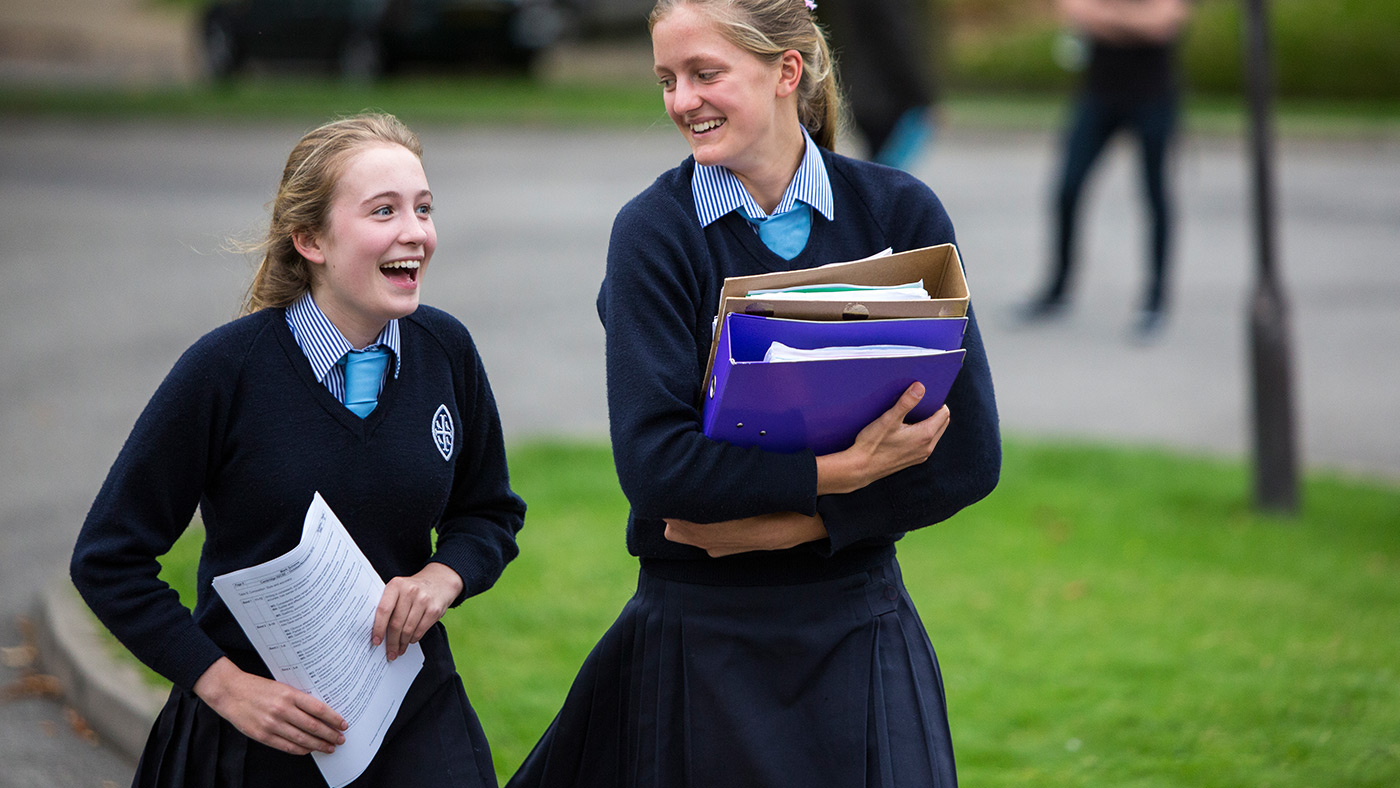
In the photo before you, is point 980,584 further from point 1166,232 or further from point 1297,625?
point 1166,232

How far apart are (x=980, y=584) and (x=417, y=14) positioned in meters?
18.7

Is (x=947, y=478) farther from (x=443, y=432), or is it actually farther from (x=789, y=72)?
(x=443, y=432)

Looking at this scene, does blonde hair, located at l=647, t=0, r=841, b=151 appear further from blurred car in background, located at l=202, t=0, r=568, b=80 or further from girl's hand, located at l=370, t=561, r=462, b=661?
blurred car in background, located at l=202, t=0, r=568, b=80

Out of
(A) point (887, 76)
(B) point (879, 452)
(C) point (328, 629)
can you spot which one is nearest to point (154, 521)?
(C) point (328, 629)

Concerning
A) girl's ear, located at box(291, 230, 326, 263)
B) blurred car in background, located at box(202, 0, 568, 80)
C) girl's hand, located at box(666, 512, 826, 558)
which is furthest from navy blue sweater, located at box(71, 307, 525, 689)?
blurred car in background, located at box(202, 0, 568, 80)

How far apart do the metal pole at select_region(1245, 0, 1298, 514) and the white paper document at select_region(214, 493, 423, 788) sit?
4.63 m

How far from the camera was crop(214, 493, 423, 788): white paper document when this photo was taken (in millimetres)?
2285

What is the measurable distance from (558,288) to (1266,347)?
5409mm

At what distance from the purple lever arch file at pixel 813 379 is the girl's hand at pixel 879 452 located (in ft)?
0.07

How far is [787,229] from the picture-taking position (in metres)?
2.51

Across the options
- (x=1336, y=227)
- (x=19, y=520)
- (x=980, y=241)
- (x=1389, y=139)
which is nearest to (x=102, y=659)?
(x=19, y=520)

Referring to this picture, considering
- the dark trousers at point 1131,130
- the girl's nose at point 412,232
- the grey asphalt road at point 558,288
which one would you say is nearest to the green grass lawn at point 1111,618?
the grey asphalt road at point 558,288

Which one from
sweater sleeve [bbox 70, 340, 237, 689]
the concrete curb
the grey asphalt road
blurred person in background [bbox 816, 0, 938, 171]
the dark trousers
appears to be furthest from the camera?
the dark trousers

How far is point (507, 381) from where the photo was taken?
835 centimetres
